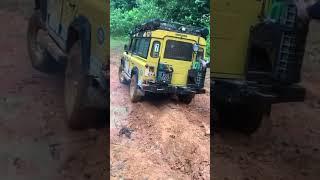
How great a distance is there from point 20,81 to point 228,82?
39.3 inches

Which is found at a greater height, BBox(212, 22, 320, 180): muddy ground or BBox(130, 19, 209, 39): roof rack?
BBox(130, 19, 209, 39): roof rack

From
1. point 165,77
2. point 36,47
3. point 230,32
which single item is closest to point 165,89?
point 165,77

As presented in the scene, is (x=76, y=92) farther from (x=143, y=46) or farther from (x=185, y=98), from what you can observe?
(x=185, y=98)

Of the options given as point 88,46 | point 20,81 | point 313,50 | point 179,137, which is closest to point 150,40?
point 88,46

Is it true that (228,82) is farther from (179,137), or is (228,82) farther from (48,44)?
(48,44)

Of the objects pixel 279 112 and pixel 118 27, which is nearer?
pixel 118 27

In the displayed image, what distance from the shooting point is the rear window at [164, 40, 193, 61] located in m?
2.25

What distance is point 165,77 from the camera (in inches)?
88.3

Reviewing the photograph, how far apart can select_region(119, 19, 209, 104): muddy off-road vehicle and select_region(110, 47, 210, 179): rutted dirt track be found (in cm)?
4

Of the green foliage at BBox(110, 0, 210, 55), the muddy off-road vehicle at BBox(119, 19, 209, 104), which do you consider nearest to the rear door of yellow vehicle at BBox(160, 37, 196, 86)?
the muddy off-road vehicle at BBox(119, 19, 209, 104)

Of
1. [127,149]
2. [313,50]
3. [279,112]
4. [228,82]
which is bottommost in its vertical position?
A: [127,149]

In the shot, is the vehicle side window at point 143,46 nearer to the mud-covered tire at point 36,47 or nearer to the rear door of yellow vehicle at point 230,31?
the rear door of yellow vehicle at point 230,31

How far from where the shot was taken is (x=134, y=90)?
223 centimetres

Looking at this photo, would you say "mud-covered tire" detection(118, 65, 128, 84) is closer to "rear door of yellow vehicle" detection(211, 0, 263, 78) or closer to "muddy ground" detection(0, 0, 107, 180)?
"muddy ground" detection(0, 0, 107, 180)
